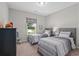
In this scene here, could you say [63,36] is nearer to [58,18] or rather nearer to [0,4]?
[58,18]

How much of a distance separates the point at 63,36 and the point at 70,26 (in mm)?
238

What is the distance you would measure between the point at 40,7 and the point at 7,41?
790mm

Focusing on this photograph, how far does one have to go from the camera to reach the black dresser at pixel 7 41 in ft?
3.15

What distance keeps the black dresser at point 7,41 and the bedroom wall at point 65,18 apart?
0.72m

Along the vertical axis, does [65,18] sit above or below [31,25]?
above

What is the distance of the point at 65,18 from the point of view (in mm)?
1335

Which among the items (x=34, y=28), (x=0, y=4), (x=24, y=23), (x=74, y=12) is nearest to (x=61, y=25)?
(x=74, y=12)

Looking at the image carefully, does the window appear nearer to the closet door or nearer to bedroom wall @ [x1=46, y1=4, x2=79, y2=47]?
bedroom wall @ [x1=46, y1=4, x2=79, y2=47]

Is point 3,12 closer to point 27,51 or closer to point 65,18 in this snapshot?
point 27,51

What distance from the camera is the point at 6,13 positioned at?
123 centimetres

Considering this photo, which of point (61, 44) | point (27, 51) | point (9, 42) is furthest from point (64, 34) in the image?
point (9, 42)

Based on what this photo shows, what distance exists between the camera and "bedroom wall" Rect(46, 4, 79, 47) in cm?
125

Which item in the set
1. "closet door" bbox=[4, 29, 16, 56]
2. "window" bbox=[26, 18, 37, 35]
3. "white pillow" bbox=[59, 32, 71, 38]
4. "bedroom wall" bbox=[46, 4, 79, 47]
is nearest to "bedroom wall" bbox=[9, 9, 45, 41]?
"window" bbox=[26, 18, 37, 35]

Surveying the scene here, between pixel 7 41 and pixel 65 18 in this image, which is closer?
pixel 7 41
